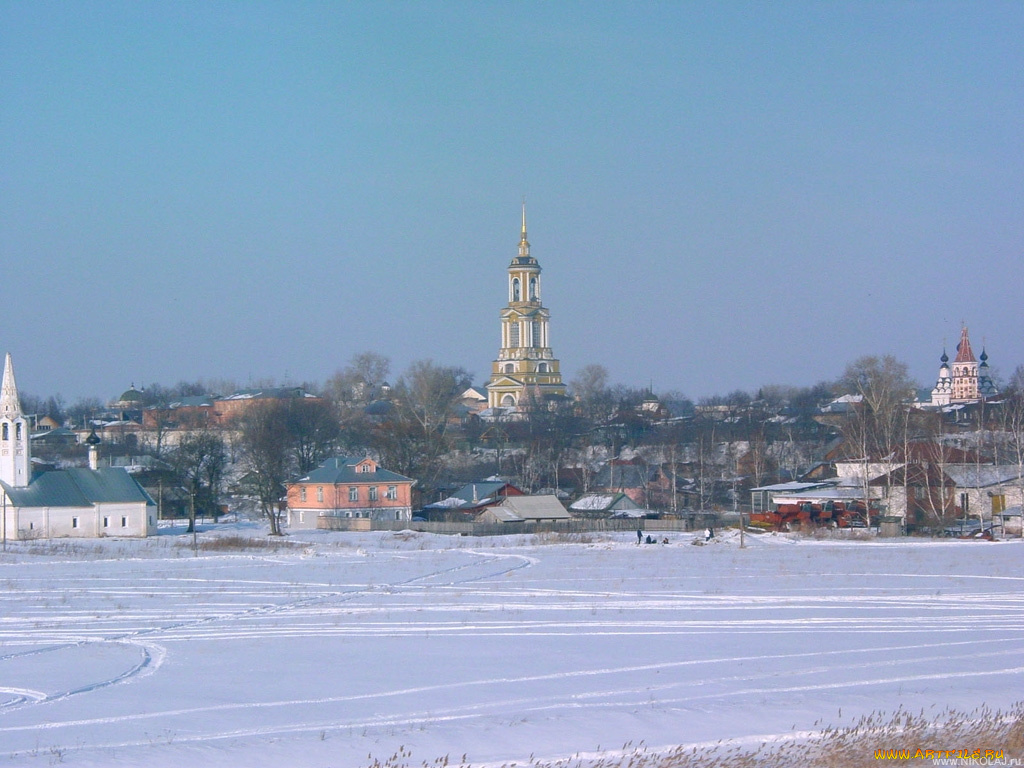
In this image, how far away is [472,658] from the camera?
1634 cm

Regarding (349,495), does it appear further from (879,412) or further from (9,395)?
(879,412)

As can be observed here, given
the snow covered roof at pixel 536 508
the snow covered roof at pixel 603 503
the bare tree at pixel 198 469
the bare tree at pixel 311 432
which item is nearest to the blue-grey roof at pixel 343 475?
the bare tree at pixel 198 469

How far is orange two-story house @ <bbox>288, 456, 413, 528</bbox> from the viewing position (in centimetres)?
5859

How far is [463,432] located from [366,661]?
87.0 meters

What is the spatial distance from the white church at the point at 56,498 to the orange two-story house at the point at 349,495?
9207mm

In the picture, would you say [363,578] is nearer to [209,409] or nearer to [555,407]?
[555,407]

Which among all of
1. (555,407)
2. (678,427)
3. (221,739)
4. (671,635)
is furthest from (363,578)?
(555,407)

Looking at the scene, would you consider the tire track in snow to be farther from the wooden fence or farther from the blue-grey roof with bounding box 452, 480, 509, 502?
the blue-grey roof with bounding box 452, 480, 509, 502

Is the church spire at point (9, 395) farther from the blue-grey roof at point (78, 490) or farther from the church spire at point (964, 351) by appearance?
the church spire at point (964, 351)

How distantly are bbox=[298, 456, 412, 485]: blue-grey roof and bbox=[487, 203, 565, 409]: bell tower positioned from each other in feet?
220

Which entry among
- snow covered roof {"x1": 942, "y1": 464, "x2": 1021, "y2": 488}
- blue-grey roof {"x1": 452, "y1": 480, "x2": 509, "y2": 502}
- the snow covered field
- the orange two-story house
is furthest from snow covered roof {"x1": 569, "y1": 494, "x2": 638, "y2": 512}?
the snow covered field

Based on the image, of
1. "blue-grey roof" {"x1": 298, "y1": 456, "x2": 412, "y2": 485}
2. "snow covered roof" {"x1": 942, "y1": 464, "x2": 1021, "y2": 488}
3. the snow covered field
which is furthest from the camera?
"blue-grey roof" {"x1": 298, "y1": 456, "x2": 412, "y2": 485}

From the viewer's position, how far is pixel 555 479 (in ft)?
237

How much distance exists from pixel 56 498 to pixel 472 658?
37.8 meters
